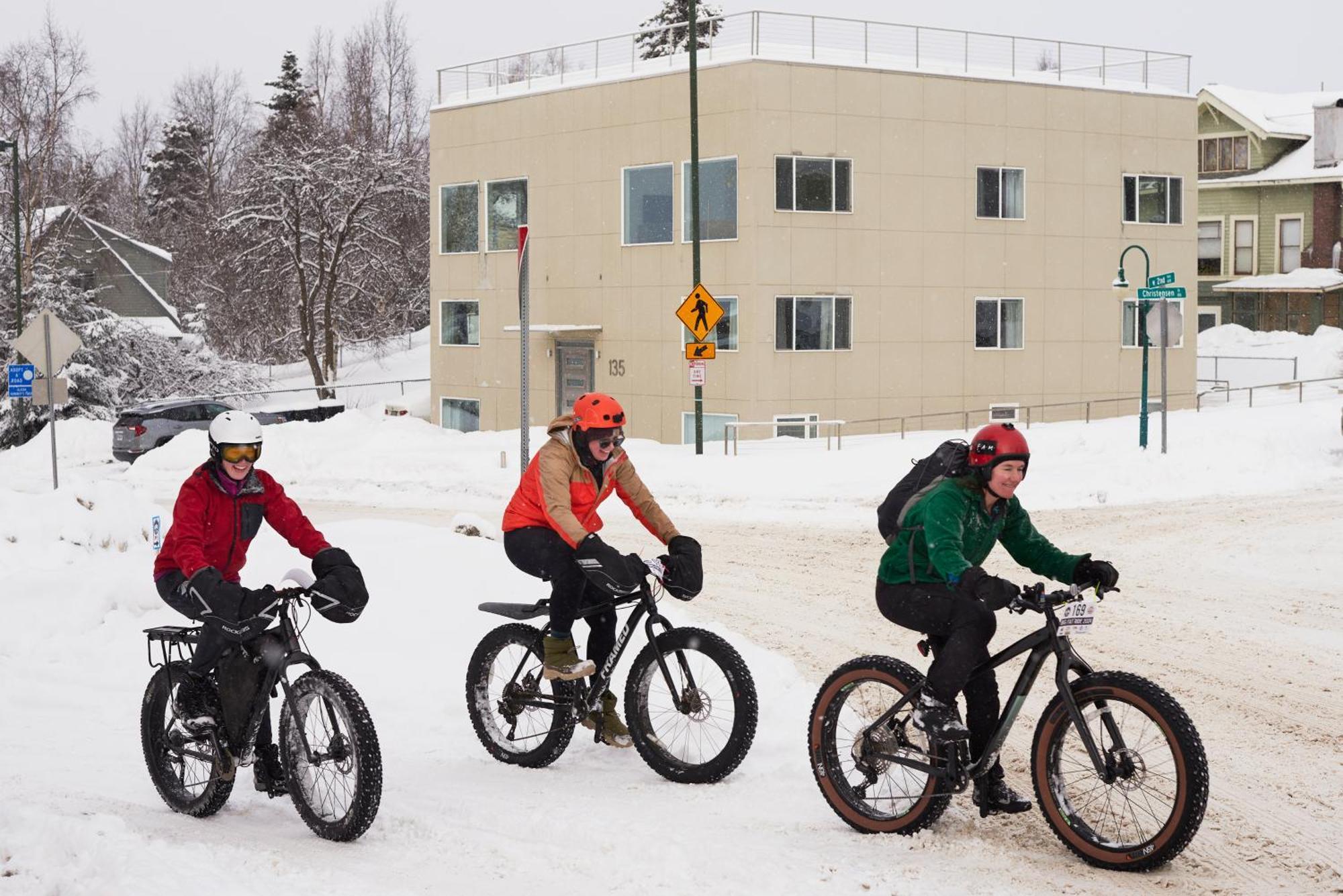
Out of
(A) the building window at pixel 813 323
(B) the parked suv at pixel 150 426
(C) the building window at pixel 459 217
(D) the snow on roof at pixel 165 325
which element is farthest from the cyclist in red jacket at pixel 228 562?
(D) the snow on roof at pixel 165 325

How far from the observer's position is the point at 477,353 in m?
37.0

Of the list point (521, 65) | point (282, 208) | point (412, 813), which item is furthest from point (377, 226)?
point (412, 813)

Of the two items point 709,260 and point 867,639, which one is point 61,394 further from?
point 867,639

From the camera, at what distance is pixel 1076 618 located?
570 cm

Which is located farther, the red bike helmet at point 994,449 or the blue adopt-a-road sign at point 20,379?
the blue adopt-a-road sign at point 20,379

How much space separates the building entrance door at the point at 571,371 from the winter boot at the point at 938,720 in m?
28.4

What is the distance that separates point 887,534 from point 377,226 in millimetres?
44934

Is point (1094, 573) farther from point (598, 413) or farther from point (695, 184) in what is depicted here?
point (695, 184)

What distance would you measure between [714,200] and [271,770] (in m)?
26.2

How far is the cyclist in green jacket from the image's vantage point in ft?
19.5

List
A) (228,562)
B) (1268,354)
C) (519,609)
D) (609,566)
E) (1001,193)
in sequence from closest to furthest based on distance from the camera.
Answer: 1. (228,562)
2. (609,566)
3. (519,609)
4. (1001,193)
5. (1268,354)

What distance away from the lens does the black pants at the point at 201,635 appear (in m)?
6.50

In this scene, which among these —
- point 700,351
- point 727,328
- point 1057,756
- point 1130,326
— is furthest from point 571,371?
point 1057,756

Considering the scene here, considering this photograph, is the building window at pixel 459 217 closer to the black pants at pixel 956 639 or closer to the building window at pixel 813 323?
the building window at pixel 813 323
